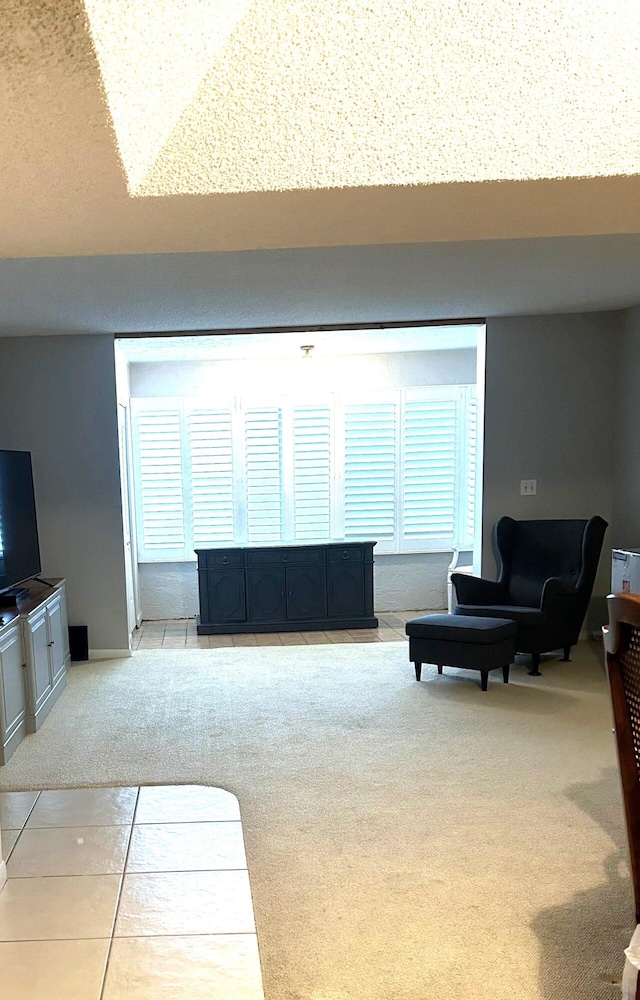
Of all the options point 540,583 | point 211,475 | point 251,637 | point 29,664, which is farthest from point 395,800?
point 211,475

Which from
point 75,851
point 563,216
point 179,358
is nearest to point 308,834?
point 75,851

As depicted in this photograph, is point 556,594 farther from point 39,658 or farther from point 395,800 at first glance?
point 39,658

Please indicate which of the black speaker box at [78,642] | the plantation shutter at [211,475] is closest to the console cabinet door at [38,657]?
the black speaker box at [78,642]

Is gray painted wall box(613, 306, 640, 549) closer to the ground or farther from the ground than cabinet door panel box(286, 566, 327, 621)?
farther from the ground

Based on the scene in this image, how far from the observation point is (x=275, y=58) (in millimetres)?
1071

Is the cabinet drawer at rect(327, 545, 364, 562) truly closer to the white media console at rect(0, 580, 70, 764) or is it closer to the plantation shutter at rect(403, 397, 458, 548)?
the plantation shutter at rect(403, 397, 458, 548)

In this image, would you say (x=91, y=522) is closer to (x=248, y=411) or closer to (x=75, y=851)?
(x=248, y=411)

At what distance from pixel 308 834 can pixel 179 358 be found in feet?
14.9

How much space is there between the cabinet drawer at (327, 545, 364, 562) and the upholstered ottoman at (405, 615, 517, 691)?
5.35ft

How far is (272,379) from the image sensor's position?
6.35m

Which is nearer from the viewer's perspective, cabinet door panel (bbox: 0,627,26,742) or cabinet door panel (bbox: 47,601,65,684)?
cabinet door panel (bbox: 0,627,26,742)

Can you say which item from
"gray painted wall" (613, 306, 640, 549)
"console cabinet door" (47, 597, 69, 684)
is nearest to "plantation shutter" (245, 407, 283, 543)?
"console cabinet door" (47, 597, 69, 684)

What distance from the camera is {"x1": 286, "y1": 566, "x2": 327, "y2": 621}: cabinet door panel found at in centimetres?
588

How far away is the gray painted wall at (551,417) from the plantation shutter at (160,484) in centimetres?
280
